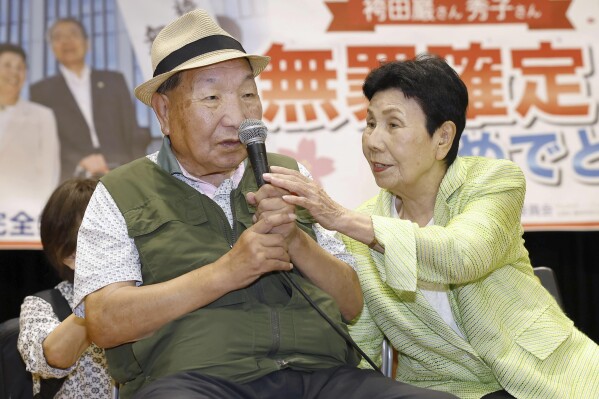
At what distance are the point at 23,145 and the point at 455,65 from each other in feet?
6.41

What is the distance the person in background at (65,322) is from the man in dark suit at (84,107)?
84 centimetres

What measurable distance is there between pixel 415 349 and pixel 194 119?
0.94 m

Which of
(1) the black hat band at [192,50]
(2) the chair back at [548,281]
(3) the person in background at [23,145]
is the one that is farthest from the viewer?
(3) the person in background at [23,145]

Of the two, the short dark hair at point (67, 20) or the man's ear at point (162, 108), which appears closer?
the man's ear at point (162, 108)

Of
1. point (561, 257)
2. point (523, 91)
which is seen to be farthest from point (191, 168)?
point (561, 257)

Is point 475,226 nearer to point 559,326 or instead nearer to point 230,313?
point 559,326

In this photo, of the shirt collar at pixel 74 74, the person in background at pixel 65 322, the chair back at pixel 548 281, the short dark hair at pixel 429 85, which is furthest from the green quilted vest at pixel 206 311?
the shirt collar at pixel 74 74

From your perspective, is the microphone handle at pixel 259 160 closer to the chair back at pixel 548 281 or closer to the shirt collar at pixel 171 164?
the shirt collar at pixel 171 164

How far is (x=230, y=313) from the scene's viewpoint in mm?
2027

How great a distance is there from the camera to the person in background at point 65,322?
2.46 m

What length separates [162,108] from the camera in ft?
7.37

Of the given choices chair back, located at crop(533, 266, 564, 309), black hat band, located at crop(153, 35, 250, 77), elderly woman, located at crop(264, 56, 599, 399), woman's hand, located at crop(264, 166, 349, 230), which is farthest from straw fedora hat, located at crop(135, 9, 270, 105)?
chair back, located at crop(533, 266, 564, 309)

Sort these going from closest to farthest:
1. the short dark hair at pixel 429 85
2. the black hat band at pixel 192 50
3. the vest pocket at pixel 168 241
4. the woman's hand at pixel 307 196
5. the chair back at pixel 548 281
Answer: the woman's hand at pixel 307 196
the vest pocket at pixel 168 241
the black hat band at pixel 192 50
the short dark hair at pixel 429 85
the chair back at pixel 548 281

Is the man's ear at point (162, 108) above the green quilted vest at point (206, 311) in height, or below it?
above
